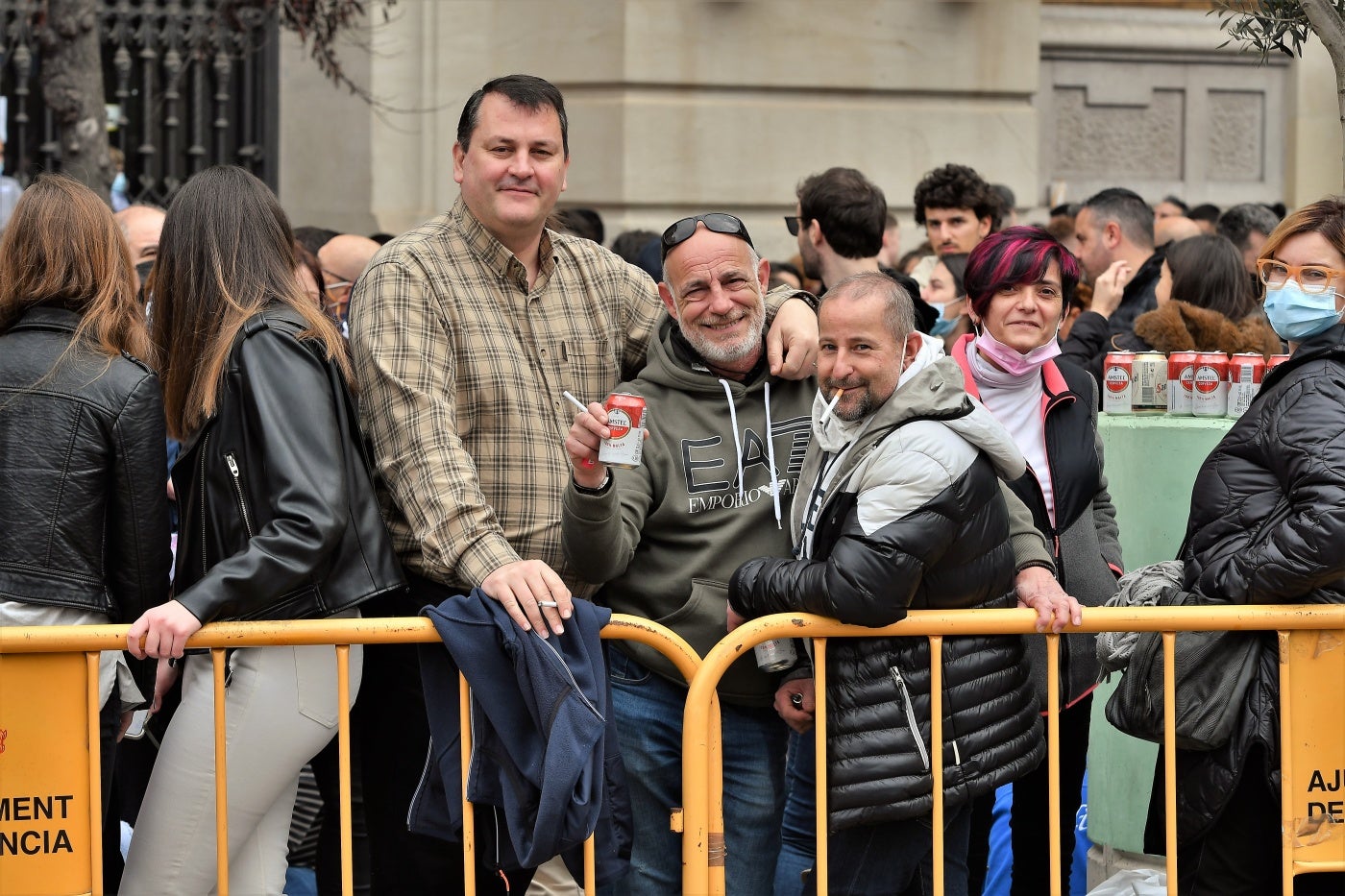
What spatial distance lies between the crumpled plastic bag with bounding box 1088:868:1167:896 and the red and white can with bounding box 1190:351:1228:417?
4.37ft

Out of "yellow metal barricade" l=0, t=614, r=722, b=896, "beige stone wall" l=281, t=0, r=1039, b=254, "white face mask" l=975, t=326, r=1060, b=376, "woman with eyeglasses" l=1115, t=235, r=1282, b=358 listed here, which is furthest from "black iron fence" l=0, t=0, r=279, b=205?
"yellow metal barricade" l=0, t=614, r=722, b=896

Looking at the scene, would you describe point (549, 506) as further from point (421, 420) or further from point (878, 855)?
point (878, 855)

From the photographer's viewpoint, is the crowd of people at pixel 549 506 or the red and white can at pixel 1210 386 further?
the red and white can at pixel 1210 386

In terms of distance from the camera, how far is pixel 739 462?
3865mm

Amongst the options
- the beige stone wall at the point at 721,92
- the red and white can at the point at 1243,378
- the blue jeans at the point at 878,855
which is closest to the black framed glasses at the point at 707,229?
the blue jeans at the point at 878,855

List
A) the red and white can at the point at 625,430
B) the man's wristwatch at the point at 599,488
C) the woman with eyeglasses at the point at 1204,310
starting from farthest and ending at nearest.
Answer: the woman with eyeglasses at the point at 1204,310 < the man's wristwatch at the point at 599,488 < the red and white can at the point at 625,430

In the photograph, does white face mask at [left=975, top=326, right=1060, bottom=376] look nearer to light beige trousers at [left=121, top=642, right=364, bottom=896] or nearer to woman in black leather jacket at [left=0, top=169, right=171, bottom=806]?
light beige trousers at [left=121, top=642, right=364, bottom=896]

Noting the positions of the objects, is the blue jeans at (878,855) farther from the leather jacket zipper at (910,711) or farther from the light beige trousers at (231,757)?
the light beige trousers at (231,757)

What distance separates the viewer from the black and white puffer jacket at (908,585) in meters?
3.55

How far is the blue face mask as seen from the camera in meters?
3.83

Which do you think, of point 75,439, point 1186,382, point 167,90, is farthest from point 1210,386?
point 167,90

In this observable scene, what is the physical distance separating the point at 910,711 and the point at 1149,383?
1709 mm

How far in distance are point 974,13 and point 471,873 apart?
7556mm

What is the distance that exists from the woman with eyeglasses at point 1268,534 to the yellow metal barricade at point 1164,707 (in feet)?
0.17
